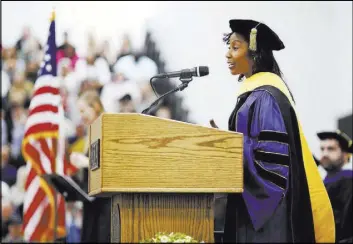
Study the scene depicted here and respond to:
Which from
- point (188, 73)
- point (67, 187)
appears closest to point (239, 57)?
point (188, 73)

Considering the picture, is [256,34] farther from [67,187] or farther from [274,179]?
[67,187]

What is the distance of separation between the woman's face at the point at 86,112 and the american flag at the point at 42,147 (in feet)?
1.95

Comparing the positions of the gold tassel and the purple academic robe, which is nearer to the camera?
the purple academic robe

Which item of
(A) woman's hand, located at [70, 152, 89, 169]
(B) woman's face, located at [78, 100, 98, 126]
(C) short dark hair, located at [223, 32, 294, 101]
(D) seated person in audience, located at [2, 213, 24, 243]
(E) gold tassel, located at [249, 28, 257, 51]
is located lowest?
(D) seated person in audience, located at [2, 213, 24, 243]

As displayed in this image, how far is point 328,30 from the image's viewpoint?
8.64 metres

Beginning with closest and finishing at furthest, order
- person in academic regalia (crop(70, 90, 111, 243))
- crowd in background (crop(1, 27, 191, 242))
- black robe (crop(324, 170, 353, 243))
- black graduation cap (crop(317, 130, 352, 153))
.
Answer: black robe (crop(324, 170, 353, 243)) → person in academic regalia (crop(70, 90, 111, 243)) → black graduation cap (crop(317, 130, 352, 153)) → crowd in background (crop(1, 27, 191, 242))

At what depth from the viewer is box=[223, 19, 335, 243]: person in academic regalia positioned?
139 inches

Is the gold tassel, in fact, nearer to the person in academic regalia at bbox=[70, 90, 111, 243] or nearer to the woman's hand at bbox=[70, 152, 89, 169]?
the person in academic regalia at bbox=[70, 90, 111, 243]

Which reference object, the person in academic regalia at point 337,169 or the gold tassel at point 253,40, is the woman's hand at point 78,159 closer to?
the person in academic regalia at point 337,169

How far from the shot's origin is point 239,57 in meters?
3.91

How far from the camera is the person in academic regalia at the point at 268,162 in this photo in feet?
11.6

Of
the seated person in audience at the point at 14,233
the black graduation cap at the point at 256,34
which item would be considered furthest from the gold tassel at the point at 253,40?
the seated person in audience at the point at 14,233

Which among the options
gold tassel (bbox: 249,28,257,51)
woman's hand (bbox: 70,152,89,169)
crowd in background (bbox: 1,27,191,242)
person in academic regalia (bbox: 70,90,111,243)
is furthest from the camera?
crowd in background (bbox: 1,27,191,242)

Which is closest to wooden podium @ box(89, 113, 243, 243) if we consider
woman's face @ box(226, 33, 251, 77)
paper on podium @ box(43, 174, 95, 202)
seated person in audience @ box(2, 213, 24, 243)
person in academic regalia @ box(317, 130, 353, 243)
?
woman's face @ box(226, 33, 251, 77)
